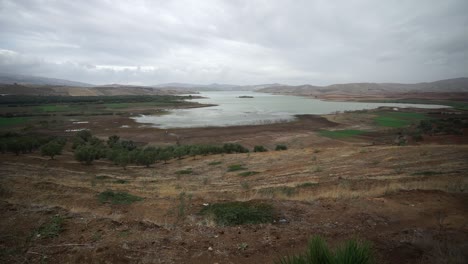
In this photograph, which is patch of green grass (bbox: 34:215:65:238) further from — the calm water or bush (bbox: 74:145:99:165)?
the calm water

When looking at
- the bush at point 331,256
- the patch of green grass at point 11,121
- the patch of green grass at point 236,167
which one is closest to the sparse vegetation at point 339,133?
the patch of green grass at point 236,167

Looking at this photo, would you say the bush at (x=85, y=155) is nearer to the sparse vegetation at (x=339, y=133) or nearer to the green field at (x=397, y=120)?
the sparse vegetation at (x=339, y=133)

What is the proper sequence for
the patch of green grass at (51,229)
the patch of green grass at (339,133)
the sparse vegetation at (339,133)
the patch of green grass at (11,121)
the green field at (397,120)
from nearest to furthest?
the patch of green grass at (51,229)
the sparse vegetation at (339,133)
the patch of green grass at (339,133)
the patch of green grass at (11,121)
the green field at (397,120)

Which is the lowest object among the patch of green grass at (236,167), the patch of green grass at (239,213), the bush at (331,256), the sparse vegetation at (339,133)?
the patch of green grass at (236,167)

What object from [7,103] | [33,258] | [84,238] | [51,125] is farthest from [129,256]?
[7,103]

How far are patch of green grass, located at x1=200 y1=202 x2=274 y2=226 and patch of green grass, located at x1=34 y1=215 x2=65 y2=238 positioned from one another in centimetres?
383

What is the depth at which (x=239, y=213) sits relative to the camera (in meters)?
7.15

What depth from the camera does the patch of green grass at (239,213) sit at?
683 centimetres

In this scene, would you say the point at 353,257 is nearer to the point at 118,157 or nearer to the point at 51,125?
the point at 118,157

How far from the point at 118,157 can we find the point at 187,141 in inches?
706

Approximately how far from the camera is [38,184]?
11383 millimetres

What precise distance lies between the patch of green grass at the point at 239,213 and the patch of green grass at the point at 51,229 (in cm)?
383

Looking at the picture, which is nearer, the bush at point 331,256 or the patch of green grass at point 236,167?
the bush at point 331,256

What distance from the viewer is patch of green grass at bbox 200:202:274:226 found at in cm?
683
